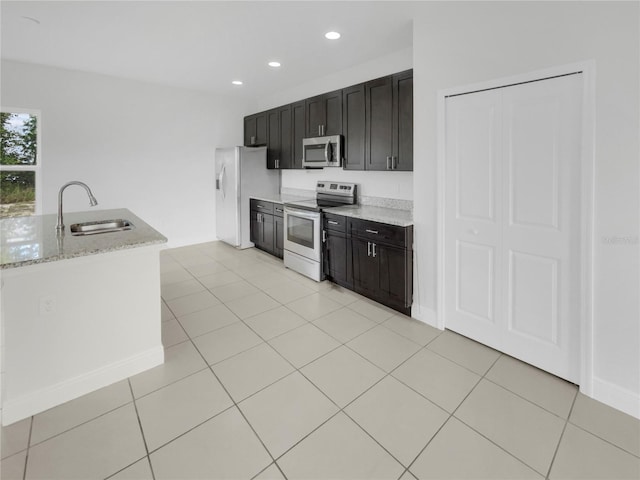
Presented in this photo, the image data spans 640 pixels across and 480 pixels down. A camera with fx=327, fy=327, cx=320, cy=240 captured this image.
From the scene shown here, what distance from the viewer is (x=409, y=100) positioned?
3.13m

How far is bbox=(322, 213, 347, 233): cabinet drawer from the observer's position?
359cm

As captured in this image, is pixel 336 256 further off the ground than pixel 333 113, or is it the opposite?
pixel 333 113

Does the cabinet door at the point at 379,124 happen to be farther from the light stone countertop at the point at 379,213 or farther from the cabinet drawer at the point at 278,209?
the cabinet drawer at the point at 278,209

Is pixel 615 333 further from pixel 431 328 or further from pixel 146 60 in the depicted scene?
pixel 146 60

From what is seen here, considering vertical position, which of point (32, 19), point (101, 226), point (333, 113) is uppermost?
point (32, 19)

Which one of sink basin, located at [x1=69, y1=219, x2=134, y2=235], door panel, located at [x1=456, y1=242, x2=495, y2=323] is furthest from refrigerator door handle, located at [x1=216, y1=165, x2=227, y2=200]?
door panel, located at [x1=456, y1=242, x2=495, y2=323]

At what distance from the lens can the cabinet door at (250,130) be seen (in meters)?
5.82

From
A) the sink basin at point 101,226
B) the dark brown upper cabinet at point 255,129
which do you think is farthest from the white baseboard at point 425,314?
the dark brown upper cabinet at point 255,129

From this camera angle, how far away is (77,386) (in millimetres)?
1989

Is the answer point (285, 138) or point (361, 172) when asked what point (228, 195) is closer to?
point (285, 138)

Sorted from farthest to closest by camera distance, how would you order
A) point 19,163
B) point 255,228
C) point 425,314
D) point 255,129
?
1. point 255,129
2. point 255,228
3. point 19,163
4. point 425,314

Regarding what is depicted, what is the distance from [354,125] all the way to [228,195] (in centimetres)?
263

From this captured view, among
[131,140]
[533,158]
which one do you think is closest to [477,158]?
[533,158]

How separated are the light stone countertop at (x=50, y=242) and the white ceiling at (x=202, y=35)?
178 cm
